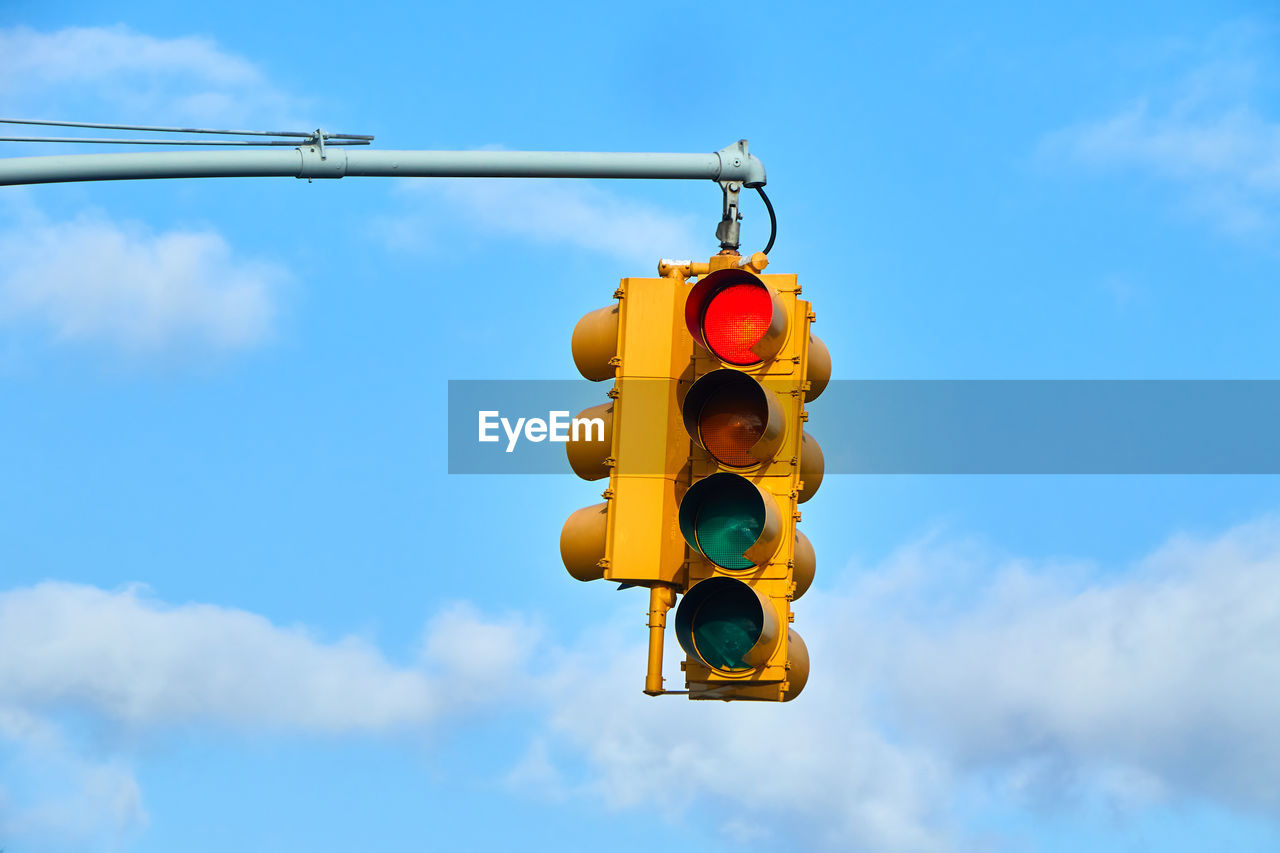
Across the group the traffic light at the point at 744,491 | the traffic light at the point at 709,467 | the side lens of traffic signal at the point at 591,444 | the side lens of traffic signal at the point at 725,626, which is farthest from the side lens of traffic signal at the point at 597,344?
the side lens of traffic signal at the point at 725,626

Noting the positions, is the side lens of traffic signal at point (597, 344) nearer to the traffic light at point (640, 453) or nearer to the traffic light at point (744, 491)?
the traffic light at point (640, 453)

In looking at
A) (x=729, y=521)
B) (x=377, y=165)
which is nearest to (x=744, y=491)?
(x=729, y=521)

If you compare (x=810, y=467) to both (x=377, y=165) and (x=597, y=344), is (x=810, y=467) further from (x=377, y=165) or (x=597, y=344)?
(x=377, y=165)

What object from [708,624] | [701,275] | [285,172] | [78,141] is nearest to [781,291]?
[701,275]

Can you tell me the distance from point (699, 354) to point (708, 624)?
1221 mm

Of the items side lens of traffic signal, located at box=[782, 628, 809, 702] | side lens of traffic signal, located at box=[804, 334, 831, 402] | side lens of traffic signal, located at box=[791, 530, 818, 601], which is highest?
side lens of traffic signal, located at box=[804, 334, 831, 402]

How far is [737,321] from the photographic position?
25.7 feet

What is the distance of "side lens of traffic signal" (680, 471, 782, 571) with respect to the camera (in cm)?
749

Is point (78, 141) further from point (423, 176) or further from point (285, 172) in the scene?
point (423, 176)

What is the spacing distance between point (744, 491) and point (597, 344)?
1136 millimetres

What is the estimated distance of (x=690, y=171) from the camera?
26.9 feet

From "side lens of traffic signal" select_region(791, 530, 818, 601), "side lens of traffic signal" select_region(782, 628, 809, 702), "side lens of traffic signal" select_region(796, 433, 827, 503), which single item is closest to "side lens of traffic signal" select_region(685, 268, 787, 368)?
"side lens of traffic signal" select_region(796, 433, 827, 503)

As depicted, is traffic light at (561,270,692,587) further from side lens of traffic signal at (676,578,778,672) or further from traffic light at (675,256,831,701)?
side lens of traffic signal at (676,578,778,672)

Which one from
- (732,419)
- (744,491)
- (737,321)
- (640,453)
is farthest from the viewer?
(640,453)
